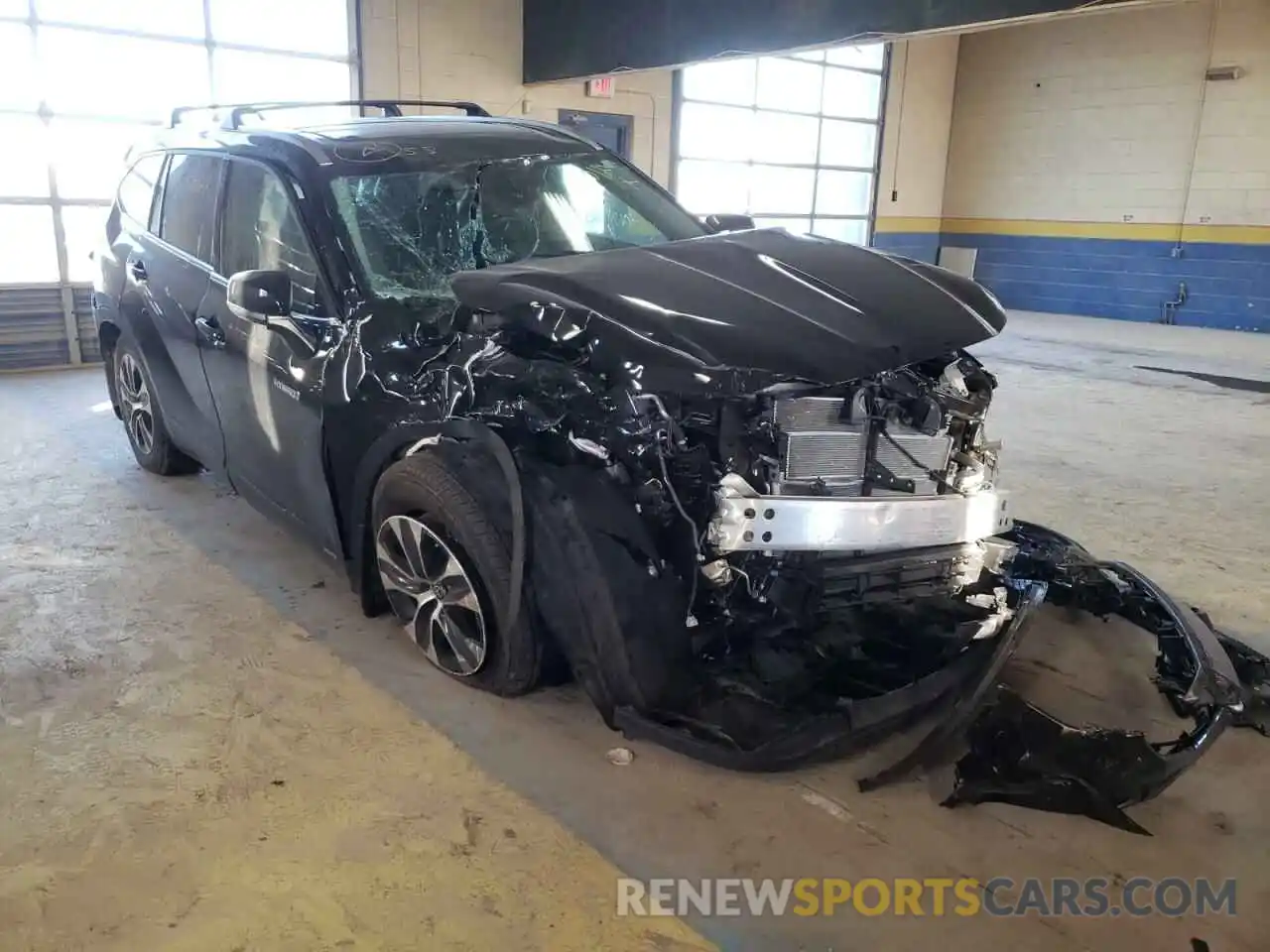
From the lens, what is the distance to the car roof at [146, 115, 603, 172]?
3.21m

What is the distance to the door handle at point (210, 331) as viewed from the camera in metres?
3.40

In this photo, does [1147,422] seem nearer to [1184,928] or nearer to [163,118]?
[1184,928]

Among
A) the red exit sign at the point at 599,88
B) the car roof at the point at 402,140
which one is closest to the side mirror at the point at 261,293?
the car roof at the point at 402,140

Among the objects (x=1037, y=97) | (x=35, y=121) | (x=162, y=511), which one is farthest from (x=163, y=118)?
(x=1037, y=97)

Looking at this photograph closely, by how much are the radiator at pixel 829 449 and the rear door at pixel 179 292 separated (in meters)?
2.33

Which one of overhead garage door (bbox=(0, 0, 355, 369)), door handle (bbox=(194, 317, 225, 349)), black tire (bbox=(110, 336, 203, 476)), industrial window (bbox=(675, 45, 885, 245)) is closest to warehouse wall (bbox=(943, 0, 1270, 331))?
industrial window (bbox=(675, 45, 885, 245))

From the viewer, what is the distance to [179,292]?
12.3ft

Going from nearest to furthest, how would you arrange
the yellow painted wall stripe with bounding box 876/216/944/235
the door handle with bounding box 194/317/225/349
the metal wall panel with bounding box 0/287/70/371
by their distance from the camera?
the door handle with bounding box 194/317/225/349 → the metal wall panel with bounding box 0/287/70/371 → the yellow painted wall stripe with bounding box 876/216/944/235

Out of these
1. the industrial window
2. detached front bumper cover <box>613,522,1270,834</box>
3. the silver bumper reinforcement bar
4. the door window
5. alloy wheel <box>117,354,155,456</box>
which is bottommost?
detached front bumper cover <box>613,522,1270,834</box>

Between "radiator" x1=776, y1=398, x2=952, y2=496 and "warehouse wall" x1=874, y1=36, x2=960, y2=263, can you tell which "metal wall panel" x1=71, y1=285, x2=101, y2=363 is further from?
"warehouse wall" x1=874, y1=36, x2=960, y2=263

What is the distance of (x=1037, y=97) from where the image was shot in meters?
14.0

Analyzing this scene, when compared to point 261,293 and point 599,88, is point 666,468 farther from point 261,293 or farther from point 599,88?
point 599,88

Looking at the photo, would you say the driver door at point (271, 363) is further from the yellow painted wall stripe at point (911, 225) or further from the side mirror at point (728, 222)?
the yellow painted wall stripe at point (911, 225)

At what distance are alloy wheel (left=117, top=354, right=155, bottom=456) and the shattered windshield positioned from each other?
77.6 inches
